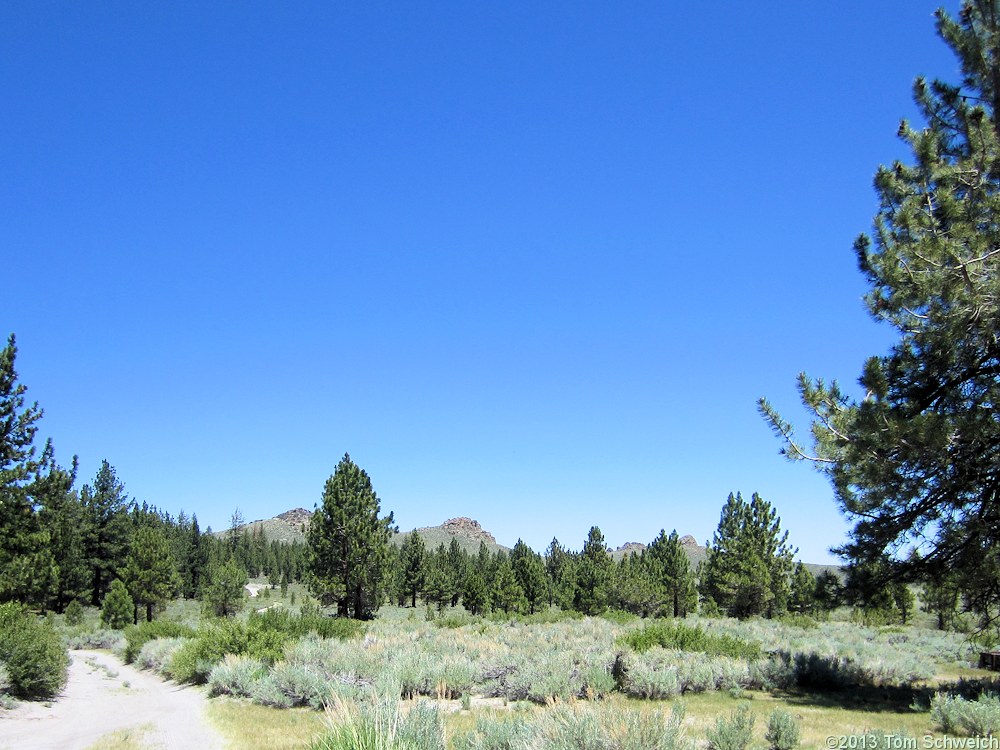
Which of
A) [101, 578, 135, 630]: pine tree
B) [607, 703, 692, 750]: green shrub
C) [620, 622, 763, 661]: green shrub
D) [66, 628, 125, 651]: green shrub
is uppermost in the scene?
[607, 703, 692, 750]: green shrub

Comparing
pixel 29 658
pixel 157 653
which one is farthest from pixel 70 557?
pixel 29 658

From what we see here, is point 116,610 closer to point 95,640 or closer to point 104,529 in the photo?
point 95,640

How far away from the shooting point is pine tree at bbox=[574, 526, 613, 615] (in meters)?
48.6

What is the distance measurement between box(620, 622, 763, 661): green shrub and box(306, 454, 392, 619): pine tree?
61.2 ft

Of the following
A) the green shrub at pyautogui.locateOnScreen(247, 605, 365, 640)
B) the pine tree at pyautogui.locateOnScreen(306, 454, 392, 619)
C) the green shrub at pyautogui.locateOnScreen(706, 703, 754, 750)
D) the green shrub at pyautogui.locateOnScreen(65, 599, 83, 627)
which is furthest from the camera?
the green shrub at pyautogui.locateOnScreen(65, 599, 83, 627)

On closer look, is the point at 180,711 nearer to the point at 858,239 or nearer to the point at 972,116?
the point at 858,239

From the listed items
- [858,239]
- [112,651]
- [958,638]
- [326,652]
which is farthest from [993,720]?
[112,651]

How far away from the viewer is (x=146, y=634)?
81.0ft

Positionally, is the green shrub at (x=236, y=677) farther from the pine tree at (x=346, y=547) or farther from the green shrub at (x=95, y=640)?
the green shrub at (x=95, y=640)

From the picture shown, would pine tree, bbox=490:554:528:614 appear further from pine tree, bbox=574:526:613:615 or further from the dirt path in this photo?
the dirt path

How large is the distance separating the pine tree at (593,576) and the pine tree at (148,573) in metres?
28.5

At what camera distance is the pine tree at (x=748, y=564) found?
3975cm

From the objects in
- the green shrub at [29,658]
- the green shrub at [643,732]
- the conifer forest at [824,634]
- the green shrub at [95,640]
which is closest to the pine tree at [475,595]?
the green shrub at [95,640]

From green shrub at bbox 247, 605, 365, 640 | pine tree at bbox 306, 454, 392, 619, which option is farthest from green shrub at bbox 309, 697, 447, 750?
pine tree at bbox 306, 454, 392, 619
